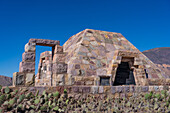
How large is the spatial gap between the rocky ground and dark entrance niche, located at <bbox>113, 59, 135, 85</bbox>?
414 cm

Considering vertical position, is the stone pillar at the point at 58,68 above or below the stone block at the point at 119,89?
above

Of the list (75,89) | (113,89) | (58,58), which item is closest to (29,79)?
(58,58)

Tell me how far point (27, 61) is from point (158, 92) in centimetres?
513

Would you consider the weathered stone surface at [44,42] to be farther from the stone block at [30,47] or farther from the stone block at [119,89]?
the stone block at [119,89]

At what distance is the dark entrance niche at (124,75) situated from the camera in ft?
36.1

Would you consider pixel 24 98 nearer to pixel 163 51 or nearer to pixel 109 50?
pixel 109 50

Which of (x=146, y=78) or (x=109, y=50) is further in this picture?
Result: (x=109, y=50)

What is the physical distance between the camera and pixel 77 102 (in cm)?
568

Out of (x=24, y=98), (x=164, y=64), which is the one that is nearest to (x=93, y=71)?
(x=24, y=98)

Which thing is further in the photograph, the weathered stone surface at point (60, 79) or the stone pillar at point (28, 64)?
the weathered stone surface at point (60, 79)

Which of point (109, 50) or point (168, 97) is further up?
point (109, 50)

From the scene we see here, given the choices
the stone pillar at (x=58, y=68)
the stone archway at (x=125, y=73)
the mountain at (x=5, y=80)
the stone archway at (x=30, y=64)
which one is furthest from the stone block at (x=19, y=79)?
the mountain at (x=5, y=80)

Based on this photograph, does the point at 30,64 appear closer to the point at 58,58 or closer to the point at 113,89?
the point at 58,58

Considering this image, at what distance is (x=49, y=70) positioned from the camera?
13.3m
